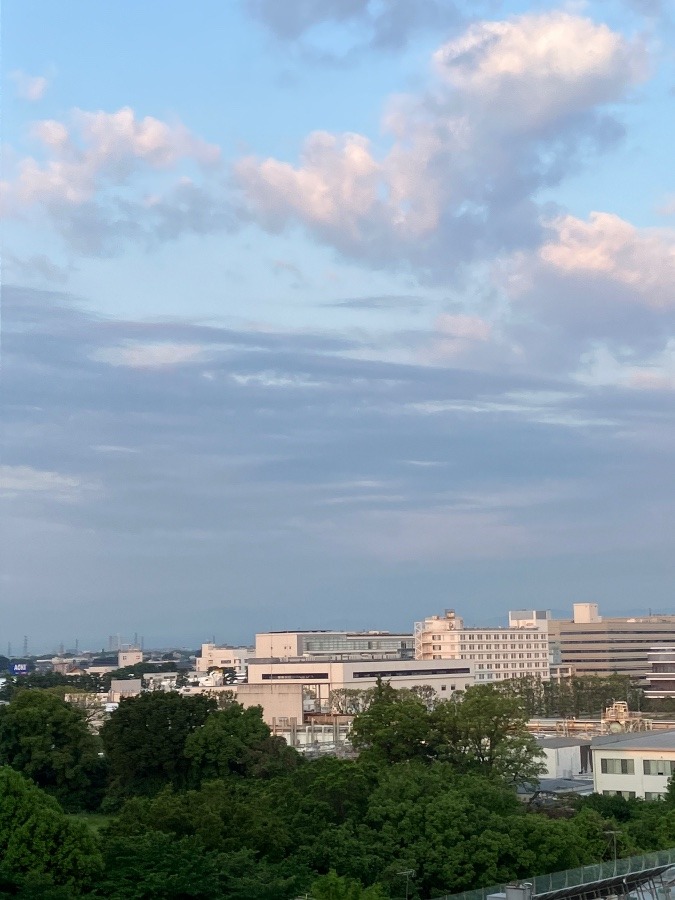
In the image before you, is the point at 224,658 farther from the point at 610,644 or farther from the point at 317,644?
the point at 610,644

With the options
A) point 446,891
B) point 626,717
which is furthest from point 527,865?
point 626,717

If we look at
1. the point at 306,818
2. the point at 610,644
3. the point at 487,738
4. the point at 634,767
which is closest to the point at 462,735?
the point at 487,738

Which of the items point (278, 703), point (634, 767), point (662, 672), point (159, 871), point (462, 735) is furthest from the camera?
point (662, 672)

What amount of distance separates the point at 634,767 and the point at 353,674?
178ft

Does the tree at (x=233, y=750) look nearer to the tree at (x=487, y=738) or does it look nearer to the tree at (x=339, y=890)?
the tree at (x=487, y=738)

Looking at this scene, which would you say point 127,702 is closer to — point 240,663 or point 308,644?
point 308,644

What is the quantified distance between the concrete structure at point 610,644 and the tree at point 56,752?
8938cm

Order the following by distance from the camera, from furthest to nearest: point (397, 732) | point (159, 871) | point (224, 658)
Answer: point (224, 658), point (397, 732), point (159, 871)

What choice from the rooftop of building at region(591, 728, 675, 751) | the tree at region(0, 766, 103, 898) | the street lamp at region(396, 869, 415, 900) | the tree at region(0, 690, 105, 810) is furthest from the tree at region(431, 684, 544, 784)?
the tree at region(0, 766, 103, 898)

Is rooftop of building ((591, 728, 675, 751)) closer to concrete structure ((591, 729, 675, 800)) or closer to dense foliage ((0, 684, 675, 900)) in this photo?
concrete structure ((591, 729, 675, 800))

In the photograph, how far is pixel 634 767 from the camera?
133 ft

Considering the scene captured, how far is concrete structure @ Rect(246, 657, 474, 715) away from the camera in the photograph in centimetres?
9225

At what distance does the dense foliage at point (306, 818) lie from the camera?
22.5 meters

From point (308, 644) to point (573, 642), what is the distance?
29390mm
